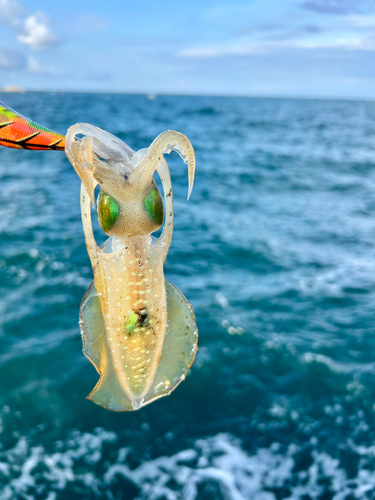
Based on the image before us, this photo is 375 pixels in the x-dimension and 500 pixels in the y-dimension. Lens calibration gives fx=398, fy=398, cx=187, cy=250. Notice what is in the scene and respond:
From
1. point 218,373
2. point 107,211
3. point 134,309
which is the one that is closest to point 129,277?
point 134,309

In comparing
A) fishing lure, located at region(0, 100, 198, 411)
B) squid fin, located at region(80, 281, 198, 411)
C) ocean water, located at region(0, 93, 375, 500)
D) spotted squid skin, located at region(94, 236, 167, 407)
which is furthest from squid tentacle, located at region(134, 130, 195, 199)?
ocean water, located at region(0, 93, 375, 500)

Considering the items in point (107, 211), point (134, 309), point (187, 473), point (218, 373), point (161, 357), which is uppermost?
point (107, 211)

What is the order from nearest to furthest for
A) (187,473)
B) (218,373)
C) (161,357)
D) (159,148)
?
(159,148) < (161,357) < (187,473) < (218,373)

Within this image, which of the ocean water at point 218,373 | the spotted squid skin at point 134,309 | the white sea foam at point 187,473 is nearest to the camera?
the spotted squid skin at point 134,309

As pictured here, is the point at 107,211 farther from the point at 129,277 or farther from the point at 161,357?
the point at 161,357

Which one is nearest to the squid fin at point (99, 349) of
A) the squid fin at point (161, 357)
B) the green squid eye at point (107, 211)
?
the squid fin at point (161, 357)

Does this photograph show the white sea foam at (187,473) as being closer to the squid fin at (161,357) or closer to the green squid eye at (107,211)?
the squid fin at (161,357)

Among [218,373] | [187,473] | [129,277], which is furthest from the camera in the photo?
[218,373]
